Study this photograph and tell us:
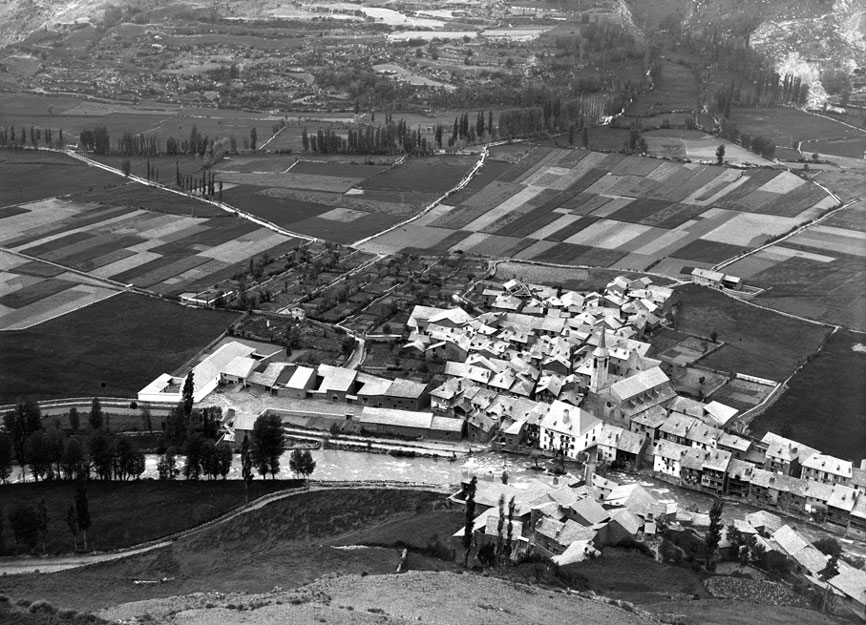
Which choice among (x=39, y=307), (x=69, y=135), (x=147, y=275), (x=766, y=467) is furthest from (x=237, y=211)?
(x=766, y=467)

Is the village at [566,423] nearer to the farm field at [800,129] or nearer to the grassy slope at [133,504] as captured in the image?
the grassy slope at [133,504]

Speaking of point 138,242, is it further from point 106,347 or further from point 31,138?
point 31,138

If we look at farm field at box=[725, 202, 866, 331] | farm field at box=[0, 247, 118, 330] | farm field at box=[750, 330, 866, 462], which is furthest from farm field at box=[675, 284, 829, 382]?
farm field at box=[0, 247, 118, 330]

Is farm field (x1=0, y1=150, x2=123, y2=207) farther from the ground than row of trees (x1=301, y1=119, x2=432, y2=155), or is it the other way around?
row of trees (x1=301, y1=119, x2=432, y2=155)

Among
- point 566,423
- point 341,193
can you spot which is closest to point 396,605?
point 566,423

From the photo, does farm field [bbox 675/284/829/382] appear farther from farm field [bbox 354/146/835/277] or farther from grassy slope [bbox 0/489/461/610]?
grassy slope [bbox 0/489/461/610]

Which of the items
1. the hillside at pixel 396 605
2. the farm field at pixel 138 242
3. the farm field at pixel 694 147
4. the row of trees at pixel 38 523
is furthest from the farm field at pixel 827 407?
the farm field at pixel 694 147

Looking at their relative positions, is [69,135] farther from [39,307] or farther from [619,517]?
[619,517]
